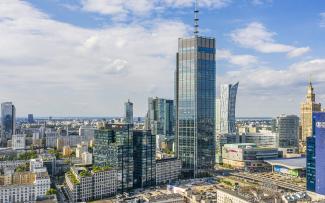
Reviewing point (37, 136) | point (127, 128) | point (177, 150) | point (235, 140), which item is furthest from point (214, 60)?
point (37, 136)

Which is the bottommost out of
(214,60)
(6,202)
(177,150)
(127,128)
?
(6,202)

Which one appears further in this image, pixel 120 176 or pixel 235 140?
pixel 235 140

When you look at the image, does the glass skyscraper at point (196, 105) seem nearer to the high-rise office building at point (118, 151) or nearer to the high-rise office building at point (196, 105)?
the high-rise office building at point (196, 105)

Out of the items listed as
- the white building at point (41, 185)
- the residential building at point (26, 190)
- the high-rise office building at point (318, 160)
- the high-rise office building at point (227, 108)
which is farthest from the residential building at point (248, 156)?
the residential building at point (26, 190)

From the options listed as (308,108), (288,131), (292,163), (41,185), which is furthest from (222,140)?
(41,185)

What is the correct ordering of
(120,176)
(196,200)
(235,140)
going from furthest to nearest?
(235,140), (120,176), (196,200)

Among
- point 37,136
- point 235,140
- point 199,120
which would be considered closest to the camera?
point 199,120

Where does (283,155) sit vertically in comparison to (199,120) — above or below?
below

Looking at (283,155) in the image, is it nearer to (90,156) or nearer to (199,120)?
(199,120)
